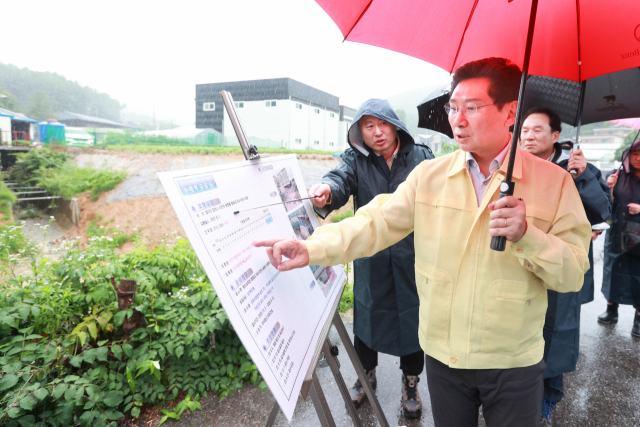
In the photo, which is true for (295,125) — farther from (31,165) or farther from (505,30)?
(505,30)

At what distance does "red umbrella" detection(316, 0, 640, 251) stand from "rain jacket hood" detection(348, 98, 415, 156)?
0.44m

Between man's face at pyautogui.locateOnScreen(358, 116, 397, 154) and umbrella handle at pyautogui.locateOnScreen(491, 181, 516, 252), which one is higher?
man's face at pyautogui.locateOnScreen(358, 116, 397, 154)

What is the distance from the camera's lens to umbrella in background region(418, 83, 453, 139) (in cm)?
194

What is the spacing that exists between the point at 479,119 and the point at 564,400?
239cm

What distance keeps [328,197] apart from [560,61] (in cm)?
111

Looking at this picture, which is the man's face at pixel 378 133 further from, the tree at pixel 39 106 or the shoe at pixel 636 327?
the tree at pixel 39 106

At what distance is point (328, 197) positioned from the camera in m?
1.70

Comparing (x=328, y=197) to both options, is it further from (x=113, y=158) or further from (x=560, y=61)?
(x=113, y=158)

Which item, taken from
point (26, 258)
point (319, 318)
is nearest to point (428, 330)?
point (319, 318)

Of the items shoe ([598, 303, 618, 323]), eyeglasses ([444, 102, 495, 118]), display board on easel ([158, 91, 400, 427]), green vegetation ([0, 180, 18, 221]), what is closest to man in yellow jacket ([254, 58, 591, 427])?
eyeglasses ([444, 102, 495, 118])

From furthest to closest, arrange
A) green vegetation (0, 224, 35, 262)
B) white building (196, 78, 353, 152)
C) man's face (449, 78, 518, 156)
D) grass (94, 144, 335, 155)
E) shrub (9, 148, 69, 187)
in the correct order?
grass (94, 144, 335, 155)
white building (196, 78, 353, 152)
shrub (9, 148, 69, 187)
green vegetation (0, 224, 35, 262)
man's face (449, 78, 518, 156)

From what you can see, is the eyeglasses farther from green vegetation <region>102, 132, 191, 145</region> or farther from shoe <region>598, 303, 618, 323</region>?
green vegetation <region>102, 132, 191, 145</region>

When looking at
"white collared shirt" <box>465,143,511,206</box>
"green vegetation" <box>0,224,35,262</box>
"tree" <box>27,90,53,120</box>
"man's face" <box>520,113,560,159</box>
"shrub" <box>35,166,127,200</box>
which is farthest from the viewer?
"shrub" <box>35,166,127,200</box>

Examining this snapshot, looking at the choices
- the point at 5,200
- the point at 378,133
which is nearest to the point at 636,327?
the point at 378,133
